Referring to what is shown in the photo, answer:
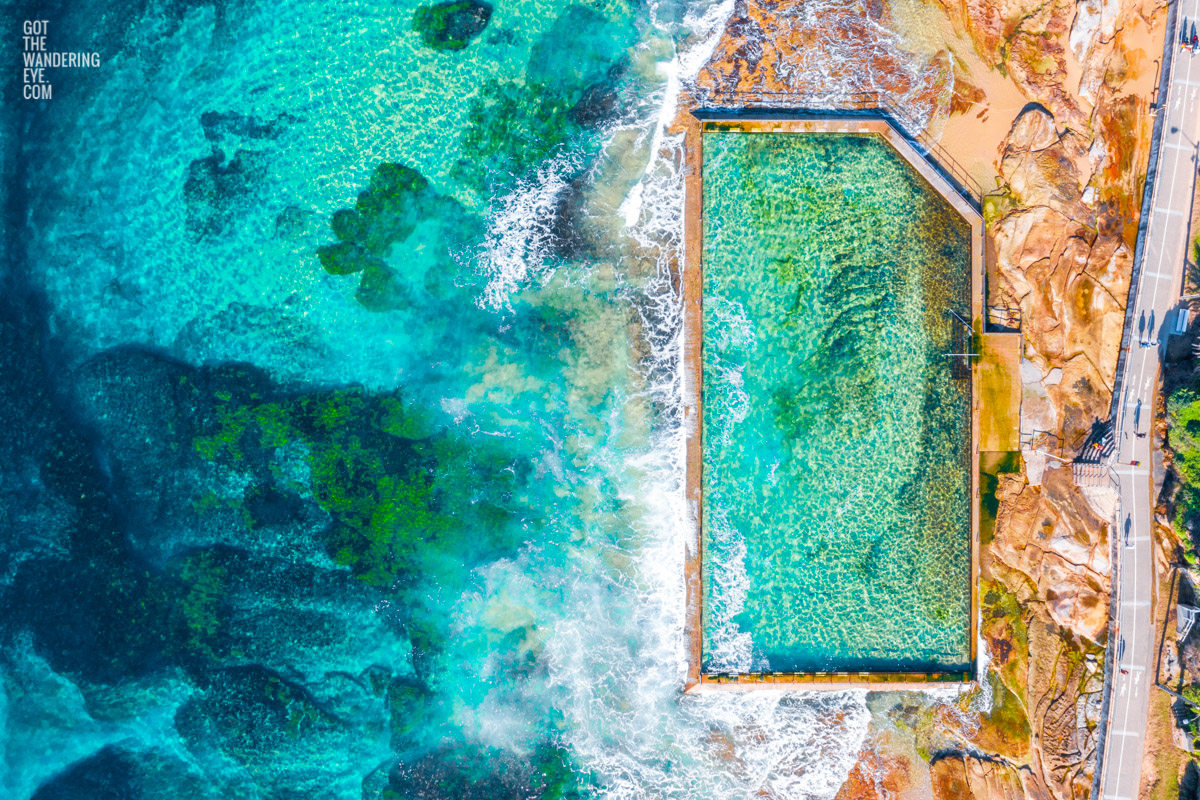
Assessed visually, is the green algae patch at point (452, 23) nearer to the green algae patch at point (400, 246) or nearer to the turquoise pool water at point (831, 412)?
the green algae patch at point (400, 246)

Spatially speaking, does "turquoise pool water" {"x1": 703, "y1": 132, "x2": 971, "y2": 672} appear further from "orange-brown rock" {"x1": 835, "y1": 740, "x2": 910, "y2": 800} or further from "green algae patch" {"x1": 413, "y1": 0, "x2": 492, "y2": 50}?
"green algae patch" {"x1": 413, "y1": 0, "x2": 492, "y2": 50}

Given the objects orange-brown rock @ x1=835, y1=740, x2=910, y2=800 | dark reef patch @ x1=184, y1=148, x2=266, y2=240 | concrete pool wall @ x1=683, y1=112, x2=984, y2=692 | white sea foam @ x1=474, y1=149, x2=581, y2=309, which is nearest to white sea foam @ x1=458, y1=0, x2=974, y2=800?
white sea foam @ x1=474, y1=149, x2=581, y2=309

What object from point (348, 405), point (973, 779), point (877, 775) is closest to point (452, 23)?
point (348, 405)

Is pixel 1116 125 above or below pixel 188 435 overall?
above

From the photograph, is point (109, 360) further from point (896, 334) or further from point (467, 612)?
point (896, 334)

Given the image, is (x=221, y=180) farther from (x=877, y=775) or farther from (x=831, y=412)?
(x=877, y=775)

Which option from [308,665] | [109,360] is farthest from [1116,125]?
[109,360]
